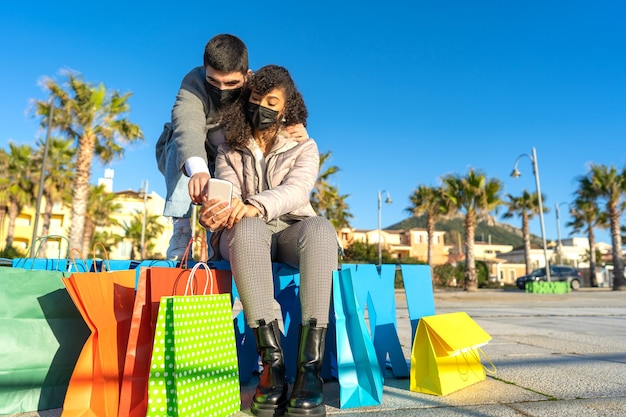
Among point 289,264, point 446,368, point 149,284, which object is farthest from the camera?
point 289,264

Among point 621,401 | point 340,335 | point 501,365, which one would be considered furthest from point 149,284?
point 501,365

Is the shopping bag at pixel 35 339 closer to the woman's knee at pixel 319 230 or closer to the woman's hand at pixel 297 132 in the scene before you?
the woman's knee at pixel 319 230

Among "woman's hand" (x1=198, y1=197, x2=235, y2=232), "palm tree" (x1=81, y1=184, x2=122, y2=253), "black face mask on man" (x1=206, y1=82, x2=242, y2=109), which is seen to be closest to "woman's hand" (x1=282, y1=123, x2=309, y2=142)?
"black face mask on man" (x1=206, y1=82, x2=242, y2=109)

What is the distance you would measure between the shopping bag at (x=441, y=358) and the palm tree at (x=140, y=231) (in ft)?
129

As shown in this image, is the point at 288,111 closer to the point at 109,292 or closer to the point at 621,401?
the point at 109,292

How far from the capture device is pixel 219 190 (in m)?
1.77

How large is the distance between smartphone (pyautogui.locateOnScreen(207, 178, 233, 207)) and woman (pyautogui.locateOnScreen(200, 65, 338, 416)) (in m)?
0.03

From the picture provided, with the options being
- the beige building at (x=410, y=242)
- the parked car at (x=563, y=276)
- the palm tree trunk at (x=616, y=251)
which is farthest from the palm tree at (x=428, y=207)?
the beige building at (x=410, y=242)

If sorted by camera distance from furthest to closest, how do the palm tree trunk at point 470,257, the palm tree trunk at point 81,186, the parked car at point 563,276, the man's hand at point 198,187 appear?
the parked car at point 563,276
the palm tree trunk at point 470,257
the palm tree trunk at point 81,186
the man's hand at point 198,187

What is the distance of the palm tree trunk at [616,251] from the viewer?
25844mm

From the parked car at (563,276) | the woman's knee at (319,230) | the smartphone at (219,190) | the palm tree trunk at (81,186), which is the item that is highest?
the palm tree trunk at (81,186)

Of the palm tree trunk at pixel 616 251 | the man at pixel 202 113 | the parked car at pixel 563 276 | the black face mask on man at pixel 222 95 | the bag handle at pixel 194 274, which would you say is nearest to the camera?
the bag handle at pixel 194 274

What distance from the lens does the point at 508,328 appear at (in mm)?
5059

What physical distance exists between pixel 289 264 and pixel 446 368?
845mm
